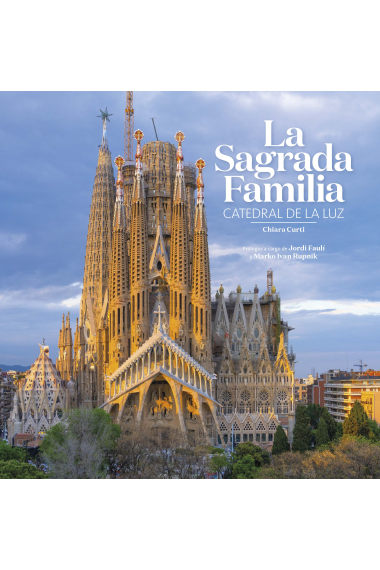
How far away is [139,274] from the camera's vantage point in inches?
1660

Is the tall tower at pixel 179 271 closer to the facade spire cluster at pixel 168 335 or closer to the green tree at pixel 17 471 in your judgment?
the facade spire cluster at pixel 168 335

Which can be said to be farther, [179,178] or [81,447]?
[179,178]

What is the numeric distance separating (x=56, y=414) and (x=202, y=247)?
1617cm

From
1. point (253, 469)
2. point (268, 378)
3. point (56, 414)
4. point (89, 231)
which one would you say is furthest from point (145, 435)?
point (89, 231)

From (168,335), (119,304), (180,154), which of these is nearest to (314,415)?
(168,335)

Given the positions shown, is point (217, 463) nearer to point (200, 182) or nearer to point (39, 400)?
point (39, 400)

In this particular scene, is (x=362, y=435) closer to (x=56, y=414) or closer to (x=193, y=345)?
(x=193, y=345)

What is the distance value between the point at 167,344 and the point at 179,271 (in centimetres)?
719

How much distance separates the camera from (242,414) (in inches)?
1726

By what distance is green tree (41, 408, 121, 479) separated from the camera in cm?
2327

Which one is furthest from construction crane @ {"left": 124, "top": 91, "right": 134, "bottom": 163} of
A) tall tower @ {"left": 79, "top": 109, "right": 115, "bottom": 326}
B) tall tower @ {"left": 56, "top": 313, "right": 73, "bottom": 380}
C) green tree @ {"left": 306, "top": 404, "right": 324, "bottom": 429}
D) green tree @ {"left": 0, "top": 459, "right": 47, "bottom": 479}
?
green tree @ {"left": 0, "top": 459, "right": 47, "bottom": 479}

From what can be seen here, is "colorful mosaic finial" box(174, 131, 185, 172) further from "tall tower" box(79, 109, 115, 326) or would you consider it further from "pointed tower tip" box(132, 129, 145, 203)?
"tall tower" box(79, 109, 115, 326)

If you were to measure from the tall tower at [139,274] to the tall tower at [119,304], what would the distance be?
2.44ft

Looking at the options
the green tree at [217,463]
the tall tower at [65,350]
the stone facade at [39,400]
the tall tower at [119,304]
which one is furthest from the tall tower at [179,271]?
the green tree at [217,463]
